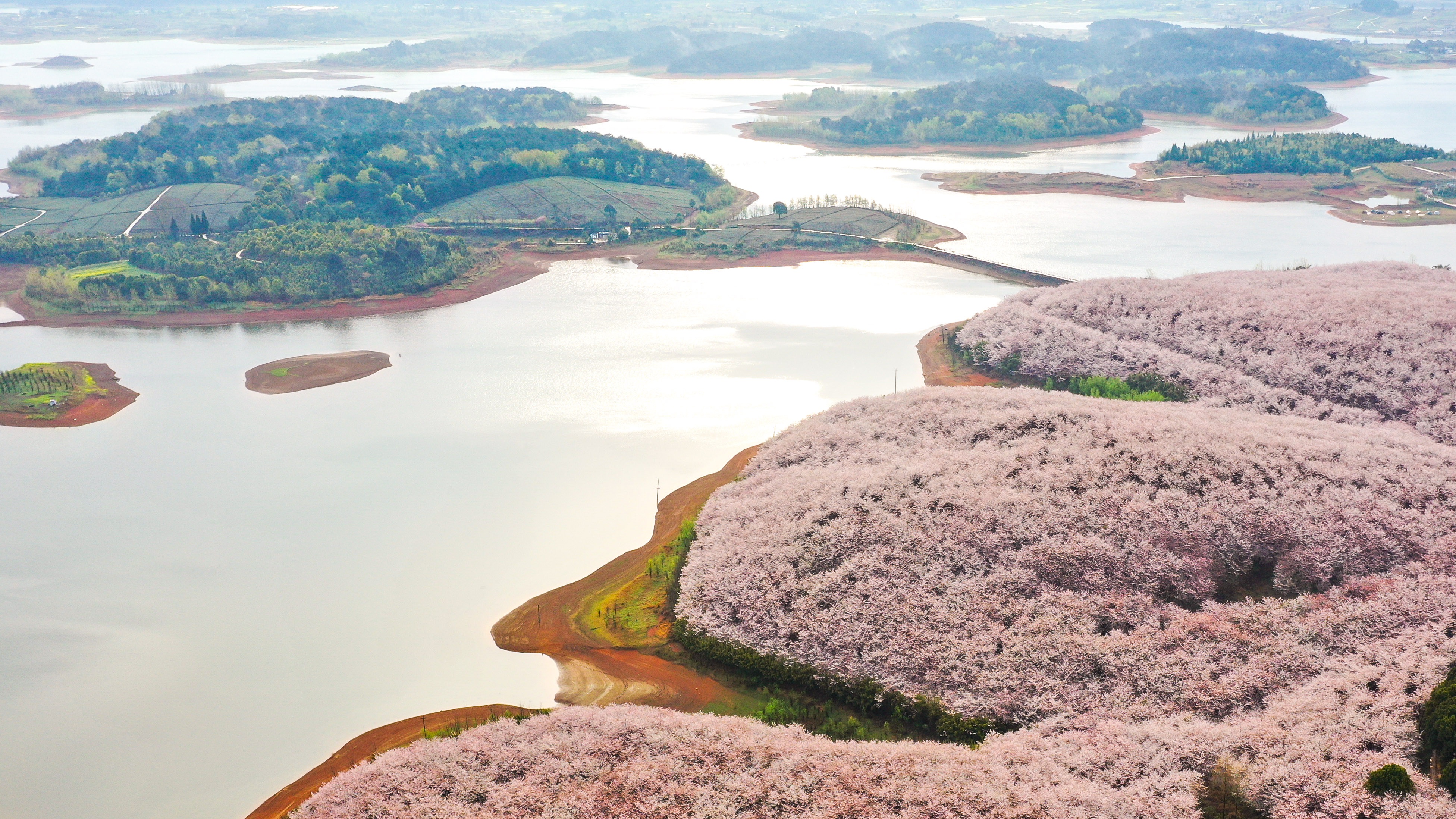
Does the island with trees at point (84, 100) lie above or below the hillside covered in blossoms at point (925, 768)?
above

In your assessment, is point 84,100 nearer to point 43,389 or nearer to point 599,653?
point 43,389

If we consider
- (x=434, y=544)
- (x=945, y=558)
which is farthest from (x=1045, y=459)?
(x=434, y=544)

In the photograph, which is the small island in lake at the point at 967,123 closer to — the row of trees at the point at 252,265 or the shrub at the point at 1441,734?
the row of trees at the point at 252,265

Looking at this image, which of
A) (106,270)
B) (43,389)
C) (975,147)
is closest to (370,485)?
(43,389)

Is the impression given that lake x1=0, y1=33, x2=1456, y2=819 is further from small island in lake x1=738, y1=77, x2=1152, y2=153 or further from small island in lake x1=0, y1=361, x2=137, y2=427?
small island in lake x1=738, y1=77, x2=1152, y2=153

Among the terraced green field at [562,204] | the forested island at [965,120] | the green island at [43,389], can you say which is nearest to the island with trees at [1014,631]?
the green island at [43,389]

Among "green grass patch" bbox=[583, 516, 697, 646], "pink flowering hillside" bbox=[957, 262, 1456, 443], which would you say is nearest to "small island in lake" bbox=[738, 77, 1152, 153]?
"pink flowering hillside" bbox=[957, 262, 1456, 443]
